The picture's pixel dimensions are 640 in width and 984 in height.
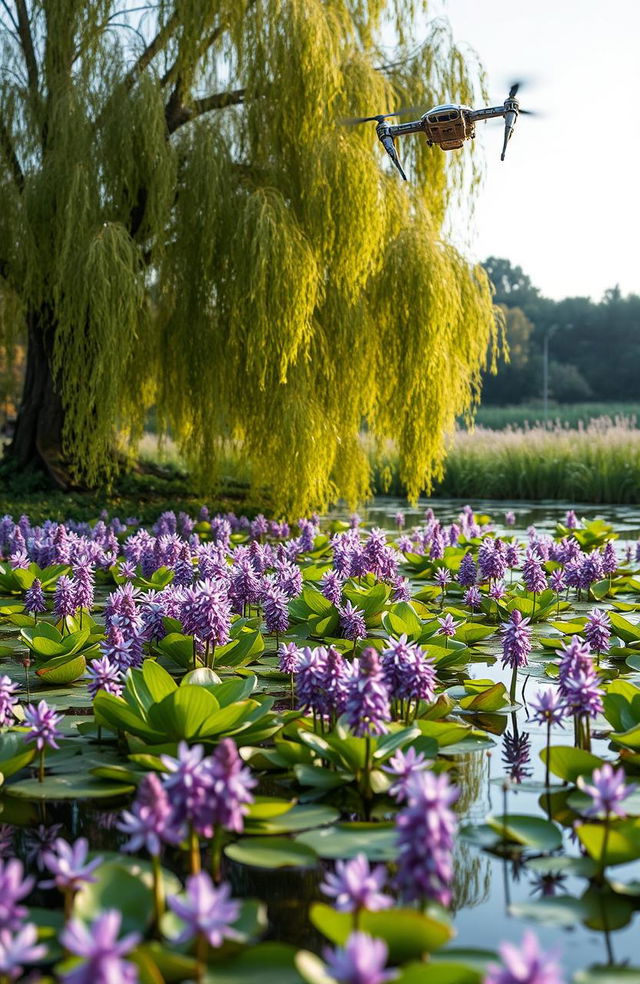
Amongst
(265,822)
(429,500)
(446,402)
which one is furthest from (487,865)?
(429,500)

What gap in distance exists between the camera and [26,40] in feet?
36.4

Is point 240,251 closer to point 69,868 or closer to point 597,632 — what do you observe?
point 597,632

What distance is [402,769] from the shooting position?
2191 millimetres

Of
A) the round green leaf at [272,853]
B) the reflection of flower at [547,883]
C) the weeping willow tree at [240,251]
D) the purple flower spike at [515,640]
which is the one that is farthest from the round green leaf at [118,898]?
the weeping willow tree at [240,251]

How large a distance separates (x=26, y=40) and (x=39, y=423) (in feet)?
14.8

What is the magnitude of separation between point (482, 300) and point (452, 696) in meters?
6.80

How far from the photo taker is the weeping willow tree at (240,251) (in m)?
8.29

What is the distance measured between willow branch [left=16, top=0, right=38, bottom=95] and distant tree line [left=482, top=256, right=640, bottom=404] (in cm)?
4974

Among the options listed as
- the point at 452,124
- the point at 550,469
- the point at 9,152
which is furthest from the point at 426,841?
the point at 550,469

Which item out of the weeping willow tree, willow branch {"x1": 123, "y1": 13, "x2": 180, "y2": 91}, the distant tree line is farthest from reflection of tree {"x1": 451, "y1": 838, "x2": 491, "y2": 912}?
the distant tree line

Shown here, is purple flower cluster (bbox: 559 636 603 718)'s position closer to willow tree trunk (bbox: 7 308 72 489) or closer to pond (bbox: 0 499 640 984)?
pond (bbox: 0 499 640 984)

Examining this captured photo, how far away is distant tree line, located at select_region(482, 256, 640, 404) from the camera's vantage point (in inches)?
2468

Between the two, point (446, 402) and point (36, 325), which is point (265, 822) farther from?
point (36, 325)

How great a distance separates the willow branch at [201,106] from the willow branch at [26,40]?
1570 mm
